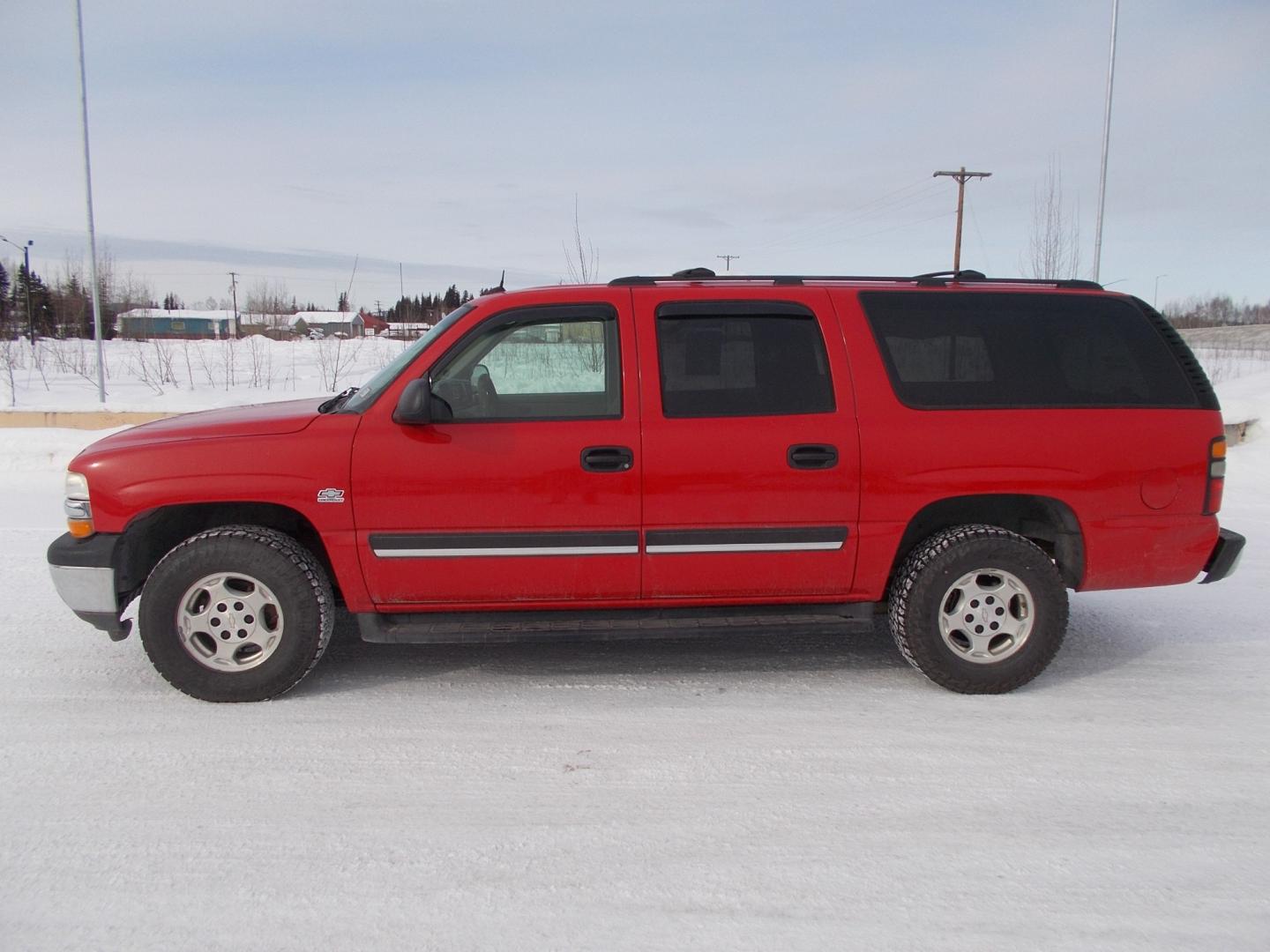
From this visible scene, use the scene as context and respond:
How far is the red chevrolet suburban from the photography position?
3.81 metres

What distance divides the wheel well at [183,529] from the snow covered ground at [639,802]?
0.56 metres

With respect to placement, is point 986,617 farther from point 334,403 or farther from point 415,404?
point 334,403

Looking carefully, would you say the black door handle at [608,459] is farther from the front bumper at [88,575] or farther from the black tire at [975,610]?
the front bumper at [88,575]

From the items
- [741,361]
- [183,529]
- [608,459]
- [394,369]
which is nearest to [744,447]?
[741,361]

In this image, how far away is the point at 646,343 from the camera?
12.9 feet

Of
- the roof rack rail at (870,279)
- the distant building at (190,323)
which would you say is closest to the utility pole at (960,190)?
the roof rack rail at (870,279)

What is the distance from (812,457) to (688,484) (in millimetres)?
561

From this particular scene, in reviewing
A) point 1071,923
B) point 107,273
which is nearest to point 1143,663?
point 1071,923

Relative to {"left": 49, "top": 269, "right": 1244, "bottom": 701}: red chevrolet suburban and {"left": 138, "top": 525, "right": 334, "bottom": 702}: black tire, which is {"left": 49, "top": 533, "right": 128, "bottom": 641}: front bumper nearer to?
{"left": 49, "top": 269, "right": 1244, "bottom": 701}: red chevrolet suburban

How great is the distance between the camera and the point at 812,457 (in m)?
3.86

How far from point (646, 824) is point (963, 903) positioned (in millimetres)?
1000

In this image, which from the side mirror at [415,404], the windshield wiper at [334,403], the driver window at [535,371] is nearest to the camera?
the side mirror at [415,404]

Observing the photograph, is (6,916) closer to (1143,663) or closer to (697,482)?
(697,482)

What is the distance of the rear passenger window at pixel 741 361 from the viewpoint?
3.91 m
